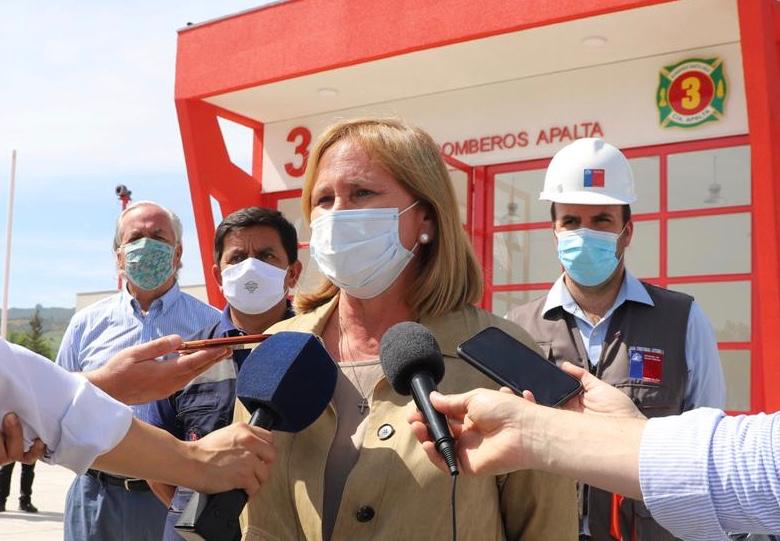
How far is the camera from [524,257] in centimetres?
957

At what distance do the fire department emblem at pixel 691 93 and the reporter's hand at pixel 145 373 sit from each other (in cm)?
675

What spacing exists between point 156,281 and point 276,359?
2.91 metres

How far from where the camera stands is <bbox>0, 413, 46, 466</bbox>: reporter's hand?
1.92m

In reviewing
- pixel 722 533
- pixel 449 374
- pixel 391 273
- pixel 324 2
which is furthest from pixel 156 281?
pixel 324 2

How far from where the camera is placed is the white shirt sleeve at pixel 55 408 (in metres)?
1.93

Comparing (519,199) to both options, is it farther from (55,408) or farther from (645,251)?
(55,408)

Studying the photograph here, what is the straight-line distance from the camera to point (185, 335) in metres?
4.93

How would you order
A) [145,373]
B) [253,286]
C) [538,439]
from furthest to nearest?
[253,286], [145,373], [538,439]

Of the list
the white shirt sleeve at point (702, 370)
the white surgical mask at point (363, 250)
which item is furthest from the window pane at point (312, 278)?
the white shirt sleeve at point (702, 370)

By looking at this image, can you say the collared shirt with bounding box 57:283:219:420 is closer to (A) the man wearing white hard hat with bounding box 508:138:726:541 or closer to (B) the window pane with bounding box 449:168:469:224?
(A) the man wearing white hard hat with bounding box 508:138:726:541

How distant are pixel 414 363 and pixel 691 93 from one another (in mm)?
7204

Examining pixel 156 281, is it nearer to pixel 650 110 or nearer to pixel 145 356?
pixel 145 356

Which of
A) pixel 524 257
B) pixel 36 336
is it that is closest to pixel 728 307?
pixel 524 257

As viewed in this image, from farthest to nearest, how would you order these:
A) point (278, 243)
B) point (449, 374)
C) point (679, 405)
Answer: point (278, 243) < point (679, 405) < point (449, 374)
